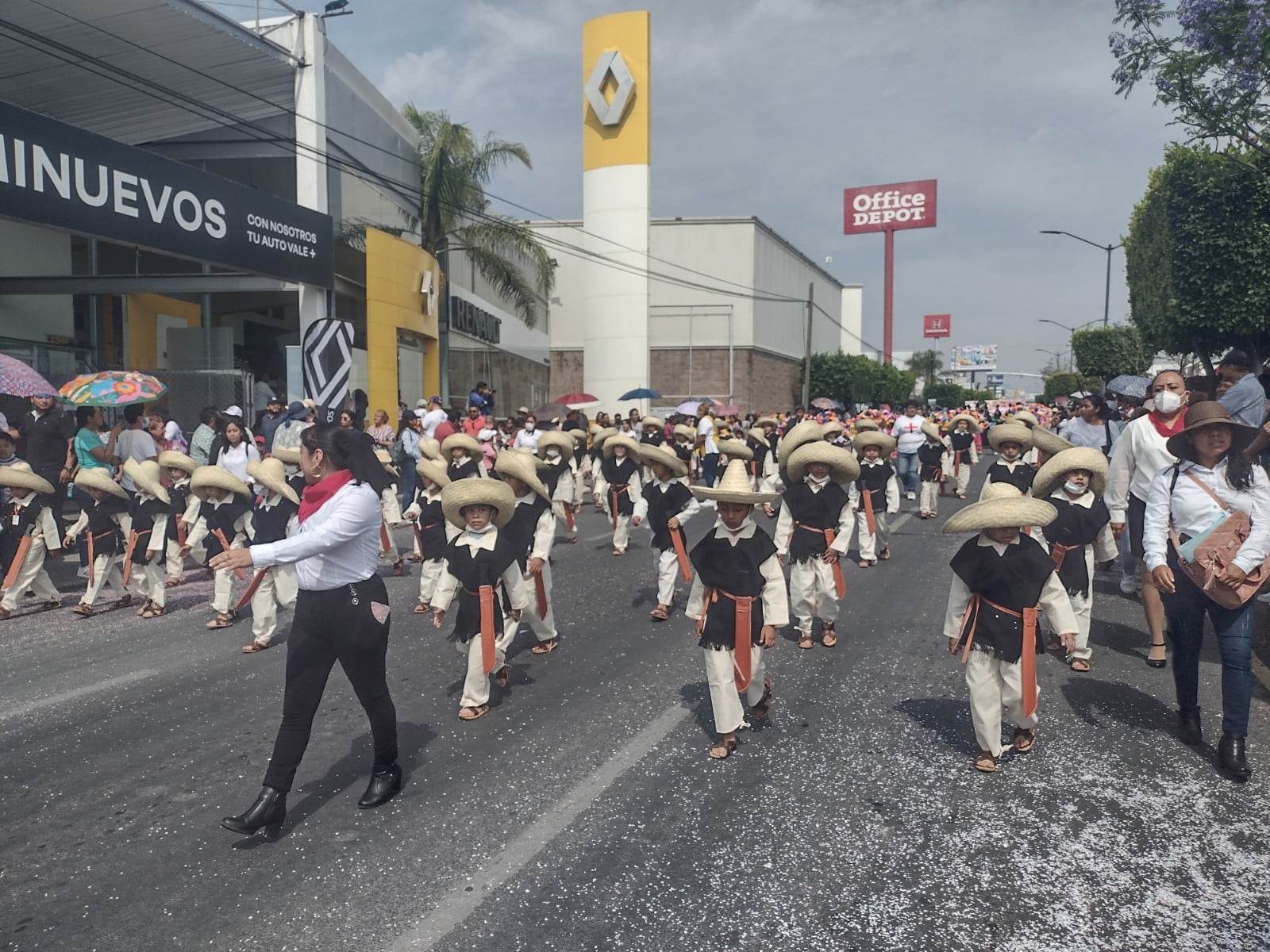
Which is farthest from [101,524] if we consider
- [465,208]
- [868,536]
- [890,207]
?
[890,207]

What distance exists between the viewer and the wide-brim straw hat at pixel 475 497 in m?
5.86

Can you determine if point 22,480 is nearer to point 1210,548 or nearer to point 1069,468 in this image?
point 1069,468

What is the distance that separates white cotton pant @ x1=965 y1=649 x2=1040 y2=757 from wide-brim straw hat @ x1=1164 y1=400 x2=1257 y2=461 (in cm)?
157

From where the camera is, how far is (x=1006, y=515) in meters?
4.80

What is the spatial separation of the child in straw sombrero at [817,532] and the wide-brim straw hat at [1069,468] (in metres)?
1.45

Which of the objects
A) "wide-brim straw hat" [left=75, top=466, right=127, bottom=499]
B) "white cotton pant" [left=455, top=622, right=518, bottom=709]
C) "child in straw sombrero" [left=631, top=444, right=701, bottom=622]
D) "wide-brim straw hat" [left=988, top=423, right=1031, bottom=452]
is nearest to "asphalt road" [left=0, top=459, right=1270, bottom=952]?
"white cotton pant" [left=455, top=622, right=518, bottom=709]

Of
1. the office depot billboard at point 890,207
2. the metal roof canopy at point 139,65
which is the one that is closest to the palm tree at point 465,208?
the metal roof canopy at point 139,65

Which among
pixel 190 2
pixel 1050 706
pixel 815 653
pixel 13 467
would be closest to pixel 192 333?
pixel 190 2

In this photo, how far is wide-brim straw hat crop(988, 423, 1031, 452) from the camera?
9.05m

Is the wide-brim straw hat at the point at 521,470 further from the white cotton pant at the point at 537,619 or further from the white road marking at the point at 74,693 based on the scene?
the white road marking at the point at 74,693

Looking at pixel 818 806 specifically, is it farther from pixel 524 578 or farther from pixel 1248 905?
pixel 524 578

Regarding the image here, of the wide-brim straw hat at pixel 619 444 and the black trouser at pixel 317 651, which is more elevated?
the wide-brim straw hat at pixel 619 444

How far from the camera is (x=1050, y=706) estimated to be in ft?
19.2

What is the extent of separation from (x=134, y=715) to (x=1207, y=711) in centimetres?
699
